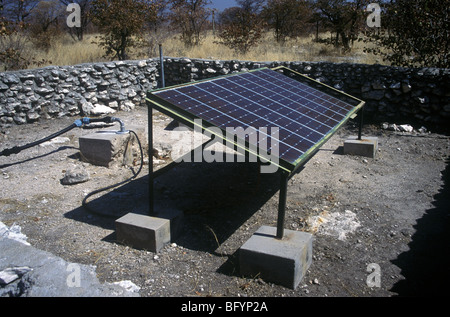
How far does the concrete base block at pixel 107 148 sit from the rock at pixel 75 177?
0.58 m

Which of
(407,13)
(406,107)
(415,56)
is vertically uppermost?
(407,13)

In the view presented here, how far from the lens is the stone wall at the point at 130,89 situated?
28.5 feet

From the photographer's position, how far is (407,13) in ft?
31.1

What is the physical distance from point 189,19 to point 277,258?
1530cm

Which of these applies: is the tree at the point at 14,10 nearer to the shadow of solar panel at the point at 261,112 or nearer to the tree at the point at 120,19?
the tree at the point at 120,19

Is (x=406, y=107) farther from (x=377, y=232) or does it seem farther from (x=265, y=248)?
(x=265, y=248)

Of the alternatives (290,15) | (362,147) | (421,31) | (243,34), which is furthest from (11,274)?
(290,15)

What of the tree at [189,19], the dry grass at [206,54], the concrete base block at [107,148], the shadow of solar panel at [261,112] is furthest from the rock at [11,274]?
the tree at [189,19]

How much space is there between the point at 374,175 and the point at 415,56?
4.86 metres

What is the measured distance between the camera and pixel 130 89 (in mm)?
11023

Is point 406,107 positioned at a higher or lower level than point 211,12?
lower

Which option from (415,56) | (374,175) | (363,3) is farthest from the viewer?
(363,3)

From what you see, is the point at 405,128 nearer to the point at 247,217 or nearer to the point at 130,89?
the point at 247,217
